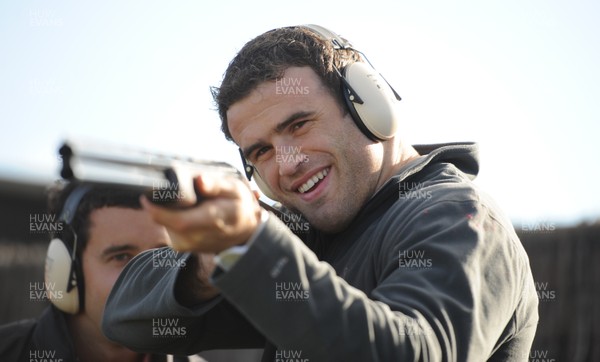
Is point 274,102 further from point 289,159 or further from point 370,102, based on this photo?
point 370,102

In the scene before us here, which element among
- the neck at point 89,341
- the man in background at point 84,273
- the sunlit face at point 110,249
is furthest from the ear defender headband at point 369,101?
the neck at point 89,341

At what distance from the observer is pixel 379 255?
92.6 inches

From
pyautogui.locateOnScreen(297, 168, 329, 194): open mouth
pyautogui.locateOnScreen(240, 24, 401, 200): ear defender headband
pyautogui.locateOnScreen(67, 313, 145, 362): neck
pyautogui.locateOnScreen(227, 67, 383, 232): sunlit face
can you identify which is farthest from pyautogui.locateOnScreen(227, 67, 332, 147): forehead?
pyautogui.locateOnScreen(67, 313, 145, 362): neck

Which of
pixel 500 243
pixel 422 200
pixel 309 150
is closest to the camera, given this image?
pixel 500 243

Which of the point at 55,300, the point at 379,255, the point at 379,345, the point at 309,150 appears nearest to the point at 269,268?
the point at 379,345

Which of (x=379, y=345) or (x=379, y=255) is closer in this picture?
(x=379, y=345)

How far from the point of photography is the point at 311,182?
289 centimetres

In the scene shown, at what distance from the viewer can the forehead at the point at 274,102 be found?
2898mm

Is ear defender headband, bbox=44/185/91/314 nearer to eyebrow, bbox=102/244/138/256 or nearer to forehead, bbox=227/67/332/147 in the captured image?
eyebrow, bbox=102/244/138/256

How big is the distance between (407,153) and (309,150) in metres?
0.45

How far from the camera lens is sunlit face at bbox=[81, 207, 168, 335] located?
438cm

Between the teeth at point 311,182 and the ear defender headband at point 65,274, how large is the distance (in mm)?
1903

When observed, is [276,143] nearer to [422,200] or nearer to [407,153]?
[407,153]

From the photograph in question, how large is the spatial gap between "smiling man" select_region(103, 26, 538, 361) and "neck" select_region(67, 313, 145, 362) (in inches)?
56.0
